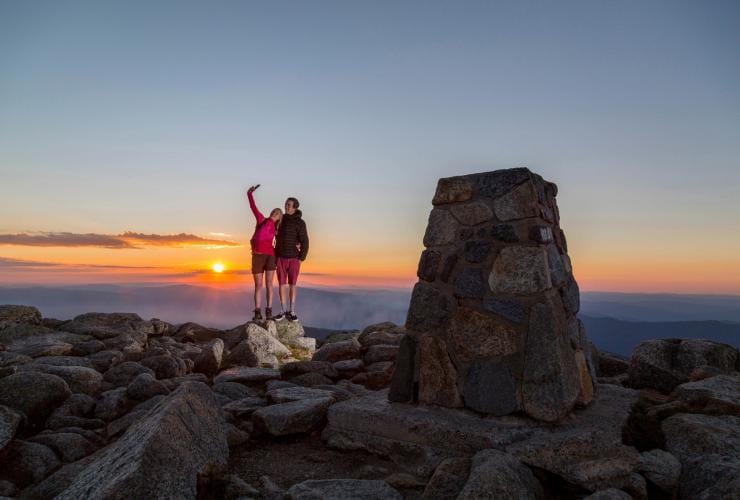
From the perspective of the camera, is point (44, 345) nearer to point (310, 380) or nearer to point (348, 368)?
point (310, 380)

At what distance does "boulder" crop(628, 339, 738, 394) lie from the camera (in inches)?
285

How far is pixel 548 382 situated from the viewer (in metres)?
4.84

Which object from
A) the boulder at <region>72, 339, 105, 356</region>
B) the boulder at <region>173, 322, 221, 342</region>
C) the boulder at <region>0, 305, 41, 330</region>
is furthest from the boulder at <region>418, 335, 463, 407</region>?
the boulder at <region>0, 305, 41, 330</region>

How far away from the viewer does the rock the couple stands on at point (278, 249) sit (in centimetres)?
1195

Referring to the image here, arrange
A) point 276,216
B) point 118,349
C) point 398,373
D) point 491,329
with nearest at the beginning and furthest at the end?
point 491,329 < point 398,373 < point 118,349 < point 276,216

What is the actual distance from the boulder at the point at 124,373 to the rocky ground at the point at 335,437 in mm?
27

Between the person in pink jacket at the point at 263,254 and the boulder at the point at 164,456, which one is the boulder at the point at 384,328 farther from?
the boulder at the point at 164,456

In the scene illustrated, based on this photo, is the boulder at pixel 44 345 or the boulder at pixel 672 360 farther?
the boulder at pixel 44 345

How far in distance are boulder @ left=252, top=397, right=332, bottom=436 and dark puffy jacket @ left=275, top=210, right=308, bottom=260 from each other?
658 cm

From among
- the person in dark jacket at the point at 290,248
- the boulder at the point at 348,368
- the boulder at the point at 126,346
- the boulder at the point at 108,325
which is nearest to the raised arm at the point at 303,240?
the person in dark jacket at the point at 290,248

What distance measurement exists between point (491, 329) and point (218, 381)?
4420 mm

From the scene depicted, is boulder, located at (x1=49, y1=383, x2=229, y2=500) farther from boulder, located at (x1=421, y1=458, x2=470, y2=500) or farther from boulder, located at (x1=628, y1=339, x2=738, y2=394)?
boulder, located at (x1=628, y1=339, x2=738, y2=394)

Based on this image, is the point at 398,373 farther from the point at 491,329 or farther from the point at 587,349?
the point at 587,349

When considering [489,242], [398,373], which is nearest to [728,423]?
[489,242]
